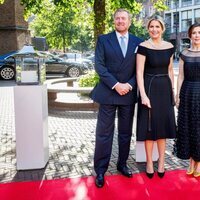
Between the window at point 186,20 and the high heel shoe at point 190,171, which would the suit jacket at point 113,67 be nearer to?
the high heel shoe at point 190,171

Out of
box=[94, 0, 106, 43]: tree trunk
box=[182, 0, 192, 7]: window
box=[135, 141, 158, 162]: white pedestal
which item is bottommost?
box=[135, 141, 158, 162]: white pedestal

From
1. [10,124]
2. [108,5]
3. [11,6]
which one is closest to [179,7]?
[11,6]

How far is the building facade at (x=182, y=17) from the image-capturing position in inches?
2127

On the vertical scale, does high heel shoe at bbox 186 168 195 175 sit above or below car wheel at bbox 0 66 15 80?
below

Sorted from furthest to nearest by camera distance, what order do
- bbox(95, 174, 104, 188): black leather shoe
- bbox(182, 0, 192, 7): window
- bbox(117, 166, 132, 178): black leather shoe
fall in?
bbox(182, 0, 192, 7): window < bbox(117, 166, 132, 178): black leather shoe < bbox(95, 174, 104, 188): black leather shoe

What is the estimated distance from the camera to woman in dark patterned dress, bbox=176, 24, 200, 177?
13.4 ft

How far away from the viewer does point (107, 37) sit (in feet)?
13.3

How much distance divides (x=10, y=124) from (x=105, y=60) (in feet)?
14.3

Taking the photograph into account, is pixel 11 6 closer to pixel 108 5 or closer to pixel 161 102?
pixel 108 5

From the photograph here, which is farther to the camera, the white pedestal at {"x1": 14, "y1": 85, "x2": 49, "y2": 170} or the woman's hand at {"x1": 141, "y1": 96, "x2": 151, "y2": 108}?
the white pedestal at {"x1": 14, "y1": 85, "x2": 49, "y2": 170}

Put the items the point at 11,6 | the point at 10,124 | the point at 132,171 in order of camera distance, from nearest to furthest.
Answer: the point at 132,171
the point at 10,124
the point at 11,6

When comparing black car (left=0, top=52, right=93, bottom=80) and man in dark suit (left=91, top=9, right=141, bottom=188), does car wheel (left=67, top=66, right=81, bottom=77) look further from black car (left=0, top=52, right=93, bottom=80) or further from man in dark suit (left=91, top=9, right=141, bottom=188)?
man in dark suit (left=91, top=9, right=141, bottom=188)

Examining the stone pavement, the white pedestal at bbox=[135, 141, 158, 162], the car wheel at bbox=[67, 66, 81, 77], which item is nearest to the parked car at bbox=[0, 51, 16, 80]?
the car wheel at bbox=[67, 66, 81, 77]

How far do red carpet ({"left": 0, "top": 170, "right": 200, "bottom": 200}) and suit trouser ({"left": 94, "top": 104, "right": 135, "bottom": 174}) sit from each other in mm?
262
